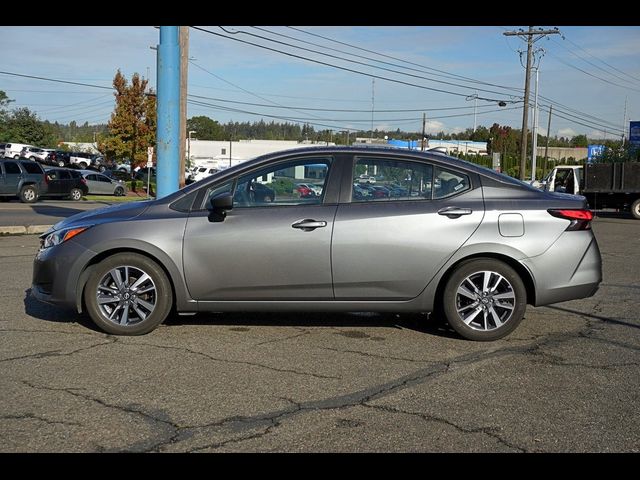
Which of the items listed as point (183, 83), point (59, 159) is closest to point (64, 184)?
point (183, 83)

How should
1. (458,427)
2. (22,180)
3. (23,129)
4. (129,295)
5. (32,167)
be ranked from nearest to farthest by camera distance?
(458,427) → (129,295) → (22,180) → (32,167) → (23,129)

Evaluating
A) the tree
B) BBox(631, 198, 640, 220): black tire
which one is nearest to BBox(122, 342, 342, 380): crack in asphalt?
BBox(631, 198, 640, 220): black tire

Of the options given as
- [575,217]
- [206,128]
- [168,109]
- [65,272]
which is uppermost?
[206,128]

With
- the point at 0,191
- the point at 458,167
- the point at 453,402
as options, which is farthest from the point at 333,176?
the point at 0,191

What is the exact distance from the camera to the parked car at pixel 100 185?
1597 inches

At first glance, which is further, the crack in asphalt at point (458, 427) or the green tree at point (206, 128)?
the green tree at point (206, 128)

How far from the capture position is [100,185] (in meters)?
40.8

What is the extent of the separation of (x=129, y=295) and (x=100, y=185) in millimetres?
36213

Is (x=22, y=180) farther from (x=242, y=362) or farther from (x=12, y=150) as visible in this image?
(x=12, y=150)

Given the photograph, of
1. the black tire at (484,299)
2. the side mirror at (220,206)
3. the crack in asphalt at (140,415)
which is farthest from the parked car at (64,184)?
the crack in asphalt at (140,415)

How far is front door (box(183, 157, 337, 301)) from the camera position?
6332mm

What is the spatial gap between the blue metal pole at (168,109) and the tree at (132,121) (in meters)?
41.7

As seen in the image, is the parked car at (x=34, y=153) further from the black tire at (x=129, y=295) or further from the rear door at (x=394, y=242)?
the rear door at (x=394, y=242)

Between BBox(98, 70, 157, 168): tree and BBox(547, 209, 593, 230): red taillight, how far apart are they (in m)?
52.2
